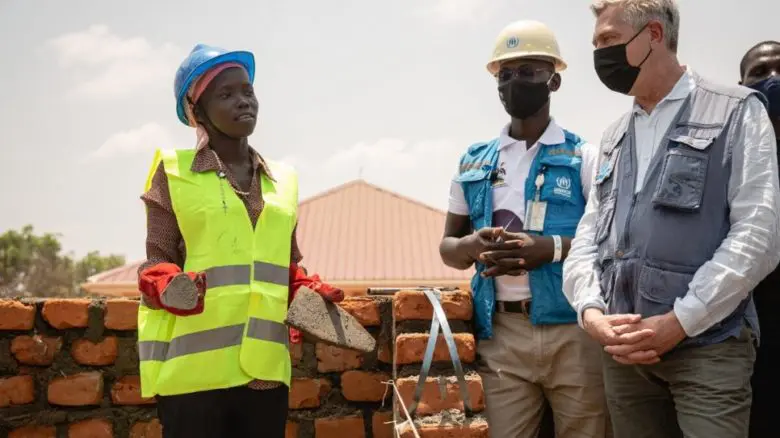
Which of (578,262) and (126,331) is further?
(126,331)

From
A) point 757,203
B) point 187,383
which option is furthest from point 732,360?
point 187,383

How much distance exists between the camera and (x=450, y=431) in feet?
8.57

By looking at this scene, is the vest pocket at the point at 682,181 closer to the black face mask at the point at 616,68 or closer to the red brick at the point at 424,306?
the black face mask at the point at 616,68

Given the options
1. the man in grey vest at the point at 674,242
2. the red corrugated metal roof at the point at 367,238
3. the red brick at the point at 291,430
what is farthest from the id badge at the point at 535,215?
the red corrugated metal roof at the point at 367,238

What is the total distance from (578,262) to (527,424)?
723 mm

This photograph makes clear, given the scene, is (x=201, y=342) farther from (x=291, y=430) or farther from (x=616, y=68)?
(x=616, y=68)

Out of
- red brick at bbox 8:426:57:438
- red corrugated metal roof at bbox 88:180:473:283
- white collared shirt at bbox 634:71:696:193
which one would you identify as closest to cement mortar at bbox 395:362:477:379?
white collared shirt at bbox 634:71:696:193

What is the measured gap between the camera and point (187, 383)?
226 cm

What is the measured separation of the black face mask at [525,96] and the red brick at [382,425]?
137cm

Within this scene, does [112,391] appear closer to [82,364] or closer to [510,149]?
[82,364]

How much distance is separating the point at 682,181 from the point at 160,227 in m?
1.59

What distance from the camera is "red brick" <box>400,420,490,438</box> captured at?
2596 millimetres

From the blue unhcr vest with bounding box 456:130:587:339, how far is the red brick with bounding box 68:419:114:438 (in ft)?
5.21

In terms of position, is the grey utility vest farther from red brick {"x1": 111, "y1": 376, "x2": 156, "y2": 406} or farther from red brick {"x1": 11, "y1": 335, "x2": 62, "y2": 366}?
red brick {"x1": 11, "y1": 335, "x2": 62, "y2": 366}
